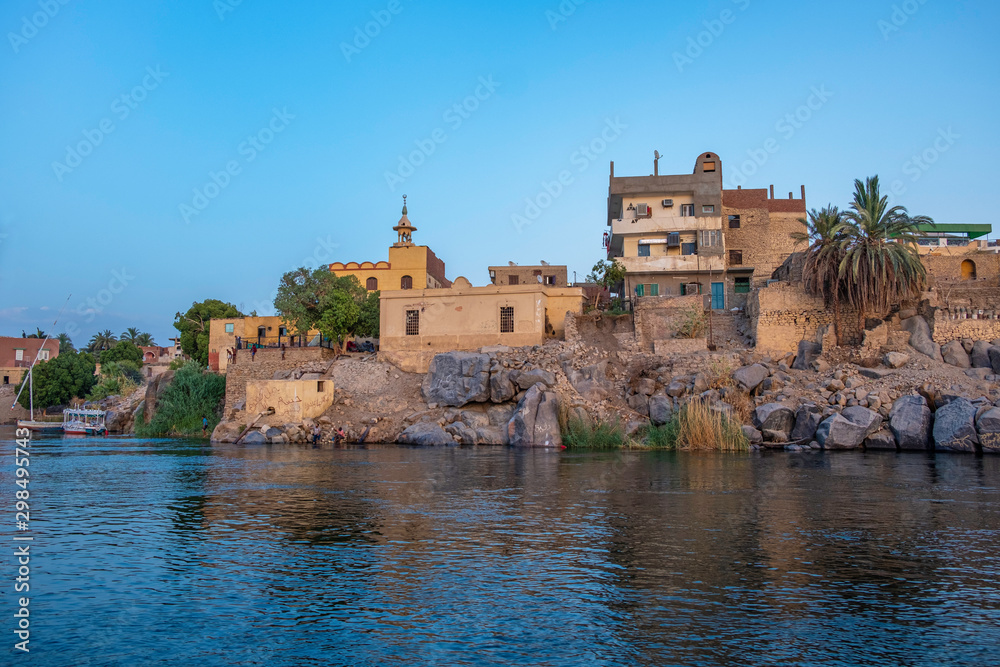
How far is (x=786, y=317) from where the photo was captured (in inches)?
1534

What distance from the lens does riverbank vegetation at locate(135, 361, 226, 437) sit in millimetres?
49531

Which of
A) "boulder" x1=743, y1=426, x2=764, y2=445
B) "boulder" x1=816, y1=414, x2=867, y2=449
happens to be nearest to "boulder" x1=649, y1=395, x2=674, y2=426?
"boulder" x1=743, y1=426, x2=764, y2=445

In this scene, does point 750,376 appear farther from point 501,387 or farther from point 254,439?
point 254,439

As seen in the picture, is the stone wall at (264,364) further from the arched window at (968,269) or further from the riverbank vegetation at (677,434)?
the arched window at (968,269)

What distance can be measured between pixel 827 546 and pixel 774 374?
75.8ft

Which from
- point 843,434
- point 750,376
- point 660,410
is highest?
point 750,376

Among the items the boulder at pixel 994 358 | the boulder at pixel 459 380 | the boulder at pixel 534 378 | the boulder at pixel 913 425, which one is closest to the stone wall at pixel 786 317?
the boulder at pixel 994 358

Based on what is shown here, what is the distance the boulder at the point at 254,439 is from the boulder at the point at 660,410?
1959 cm

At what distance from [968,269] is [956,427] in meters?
15.4

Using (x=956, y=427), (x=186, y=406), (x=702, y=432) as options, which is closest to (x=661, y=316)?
(x=702, y=432)

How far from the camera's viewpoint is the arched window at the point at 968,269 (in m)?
38.9

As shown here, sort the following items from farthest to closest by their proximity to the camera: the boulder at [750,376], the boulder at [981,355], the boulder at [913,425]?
the boulder at [981,355] → the boulder at [750,376] → the boulder at [913,425]

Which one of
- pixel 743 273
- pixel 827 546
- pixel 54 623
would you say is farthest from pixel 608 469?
pixel 743 273

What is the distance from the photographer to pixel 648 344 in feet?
135
